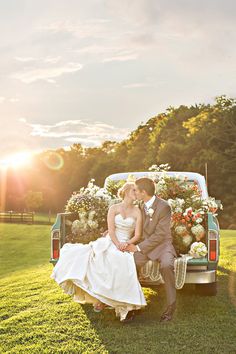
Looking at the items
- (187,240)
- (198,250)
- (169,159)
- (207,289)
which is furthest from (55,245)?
(169,159)

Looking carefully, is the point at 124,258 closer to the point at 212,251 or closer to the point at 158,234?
the point at 158,234

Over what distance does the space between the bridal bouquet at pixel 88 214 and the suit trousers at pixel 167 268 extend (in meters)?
1.34

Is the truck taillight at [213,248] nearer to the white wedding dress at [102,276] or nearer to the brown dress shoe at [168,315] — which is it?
the brown dress shoe at [168,315]

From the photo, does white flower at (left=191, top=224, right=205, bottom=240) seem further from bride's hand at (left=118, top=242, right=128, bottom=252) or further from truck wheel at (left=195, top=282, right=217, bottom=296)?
bride's hand at (left=118, top=242, right=128, bottom=252)

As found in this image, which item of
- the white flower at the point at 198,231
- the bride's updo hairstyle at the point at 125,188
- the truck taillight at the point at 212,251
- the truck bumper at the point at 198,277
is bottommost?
the truck bumper at the point at 198,277

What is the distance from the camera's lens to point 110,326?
24.4 feet

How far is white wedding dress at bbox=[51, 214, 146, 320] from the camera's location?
7.32 metres

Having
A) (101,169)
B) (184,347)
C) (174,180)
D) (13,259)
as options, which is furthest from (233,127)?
(184,347)

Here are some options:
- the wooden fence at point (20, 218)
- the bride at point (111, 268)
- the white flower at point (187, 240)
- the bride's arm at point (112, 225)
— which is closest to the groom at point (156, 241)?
the bride at point (111, 268)

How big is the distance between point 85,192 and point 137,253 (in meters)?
2.25

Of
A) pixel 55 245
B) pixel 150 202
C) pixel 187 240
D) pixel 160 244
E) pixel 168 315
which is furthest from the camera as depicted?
pixel 187 240

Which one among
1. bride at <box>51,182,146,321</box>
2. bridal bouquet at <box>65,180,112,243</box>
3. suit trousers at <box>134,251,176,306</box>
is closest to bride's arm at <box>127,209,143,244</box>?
bride at <box>51,182,146,321</box>

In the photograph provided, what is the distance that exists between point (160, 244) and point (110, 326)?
127 centimetres

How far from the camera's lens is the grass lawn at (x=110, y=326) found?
6.45 m
